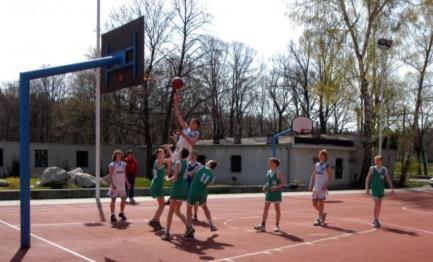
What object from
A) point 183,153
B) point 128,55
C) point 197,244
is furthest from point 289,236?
point 128,55

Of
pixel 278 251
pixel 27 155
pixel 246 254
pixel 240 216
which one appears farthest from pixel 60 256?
pixel 240 216

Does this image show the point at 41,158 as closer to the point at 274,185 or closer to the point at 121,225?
the point at 121,225

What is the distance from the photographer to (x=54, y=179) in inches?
1016

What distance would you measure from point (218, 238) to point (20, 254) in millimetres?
4133

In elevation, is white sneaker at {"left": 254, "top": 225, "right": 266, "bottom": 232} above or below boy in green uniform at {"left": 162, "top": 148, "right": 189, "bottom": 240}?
below

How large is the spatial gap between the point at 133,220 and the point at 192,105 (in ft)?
107

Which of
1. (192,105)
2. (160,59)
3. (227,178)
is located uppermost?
(160,59)

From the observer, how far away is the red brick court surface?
32.0 feet

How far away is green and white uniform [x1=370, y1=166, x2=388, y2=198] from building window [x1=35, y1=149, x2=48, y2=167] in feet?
108

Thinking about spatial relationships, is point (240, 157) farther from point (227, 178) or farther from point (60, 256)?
point (60, 256)

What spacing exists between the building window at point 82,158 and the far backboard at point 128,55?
111 ft

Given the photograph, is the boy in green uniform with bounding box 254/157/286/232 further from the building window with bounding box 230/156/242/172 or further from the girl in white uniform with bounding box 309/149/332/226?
the building window with bounding box 230/156/242/172

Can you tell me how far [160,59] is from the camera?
44.1m

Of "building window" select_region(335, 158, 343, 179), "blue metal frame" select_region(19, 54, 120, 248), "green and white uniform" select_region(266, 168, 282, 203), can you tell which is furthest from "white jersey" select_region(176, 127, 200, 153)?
"building window" select_region(335, 158, 343, 179)
